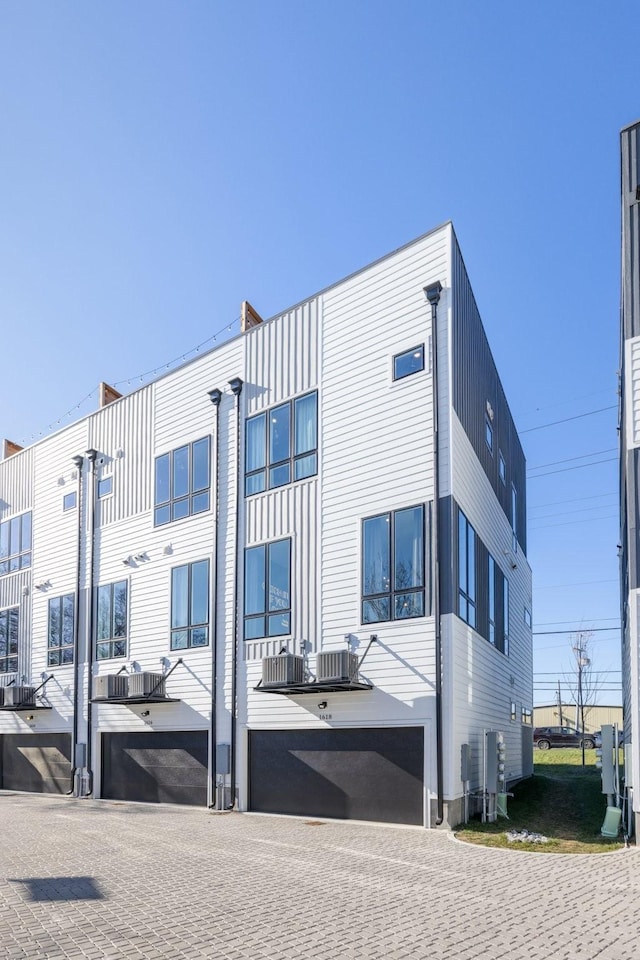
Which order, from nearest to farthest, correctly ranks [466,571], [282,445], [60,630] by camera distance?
[466,571] → [282,445] → [60,630]

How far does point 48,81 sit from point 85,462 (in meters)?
12.2

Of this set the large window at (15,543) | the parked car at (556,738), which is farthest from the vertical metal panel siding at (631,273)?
the parked car at (556,738)

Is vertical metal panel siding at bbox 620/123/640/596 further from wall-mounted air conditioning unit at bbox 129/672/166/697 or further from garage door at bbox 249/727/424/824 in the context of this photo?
wall-mounted air conditioning unit at bbox 129/672/166/697

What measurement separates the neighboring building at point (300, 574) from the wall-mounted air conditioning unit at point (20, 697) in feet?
0.20

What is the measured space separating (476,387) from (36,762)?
52.3 ft

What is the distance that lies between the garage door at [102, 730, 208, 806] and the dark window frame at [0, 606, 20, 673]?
5638 millimetres

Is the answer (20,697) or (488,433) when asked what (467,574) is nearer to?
(488,433)

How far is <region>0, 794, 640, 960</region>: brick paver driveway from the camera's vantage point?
6656 mm

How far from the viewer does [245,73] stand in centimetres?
1320

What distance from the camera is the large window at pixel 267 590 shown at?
53.8 feet

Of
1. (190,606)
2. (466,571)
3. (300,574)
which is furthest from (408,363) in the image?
(190,606)

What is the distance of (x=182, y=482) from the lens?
64.3 feet

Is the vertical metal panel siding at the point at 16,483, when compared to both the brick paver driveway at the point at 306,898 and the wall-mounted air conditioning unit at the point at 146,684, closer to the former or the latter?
the wall-mounted air conditioning unit at the point at 146,684

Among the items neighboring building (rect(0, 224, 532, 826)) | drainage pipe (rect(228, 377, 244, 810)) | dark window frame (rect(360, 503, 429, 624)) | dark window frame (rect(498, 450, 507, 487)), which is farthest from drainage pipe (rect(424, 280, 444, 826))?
dark window frame (rect(498, 450, 507, 487))
